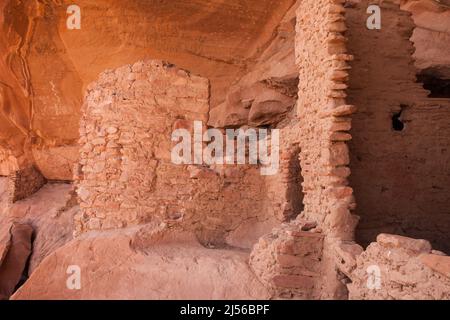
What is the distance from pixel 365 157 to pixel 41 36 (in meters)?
7.80

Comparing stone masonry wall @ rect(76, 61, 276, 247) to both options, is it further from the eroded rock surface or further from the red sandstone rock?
the red sandstone rock

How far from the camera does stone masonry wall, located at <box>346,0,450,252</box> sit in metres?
5.23

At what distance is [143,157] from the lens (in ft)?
16.9

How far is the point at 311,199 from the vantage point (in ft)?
15.7

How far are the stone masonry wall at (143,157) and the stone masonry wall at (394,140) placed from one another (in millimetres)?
1965

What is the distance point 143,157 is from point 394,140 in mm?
3212

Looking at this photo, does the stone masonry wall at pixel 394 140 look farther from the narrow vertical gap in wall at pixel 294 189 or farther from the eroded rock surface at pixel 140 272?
the eroded rock surface at pixel 140 272

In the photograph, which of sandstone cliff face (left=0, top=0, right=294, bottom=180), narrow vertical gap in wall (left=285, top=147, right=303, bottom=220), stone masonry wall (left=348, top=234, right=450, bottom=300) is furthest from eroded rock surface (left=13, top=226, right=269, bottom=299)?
sandstone cliff face (left=0, top=0, right=294, bottom=180)

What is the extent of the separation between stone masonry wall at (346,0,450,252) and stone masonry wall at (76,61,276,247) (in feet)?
6.45

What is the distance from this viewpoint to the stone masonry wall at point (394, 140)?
5.23m

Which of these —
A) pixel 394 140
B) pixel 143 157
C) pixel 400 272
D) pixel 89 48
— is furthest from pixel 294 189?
pixel 89 48
